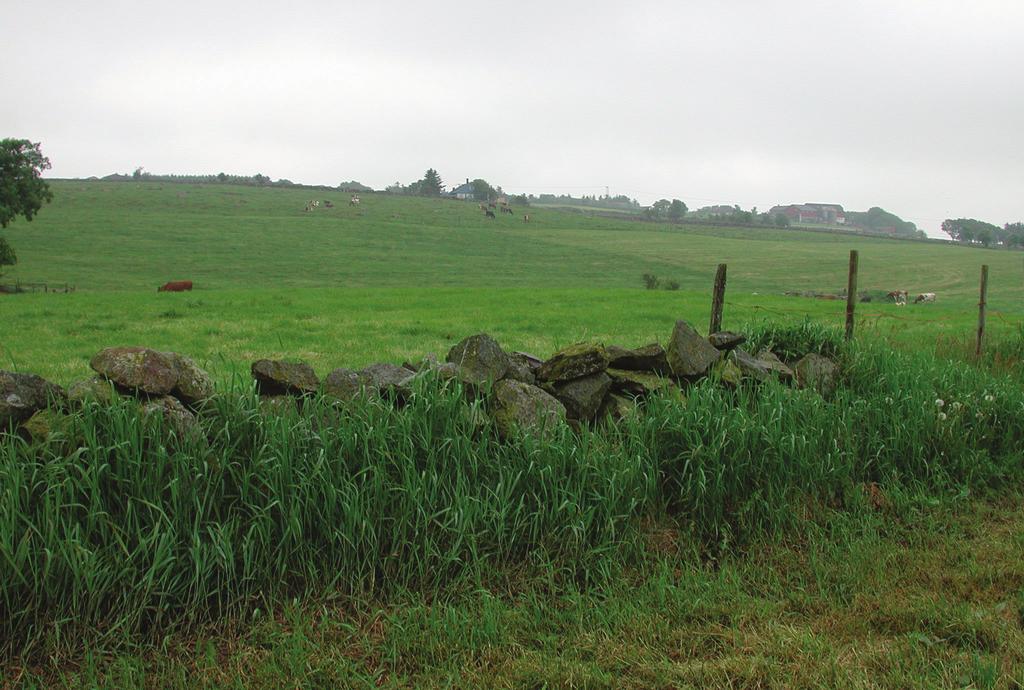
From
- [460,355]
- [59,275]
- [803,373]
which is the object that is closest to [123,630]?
[460,355]

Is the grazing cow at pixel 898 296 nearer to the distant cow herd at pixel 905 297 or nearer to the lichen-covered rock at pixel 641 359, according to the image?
the distant cow herd at pixel 905 297

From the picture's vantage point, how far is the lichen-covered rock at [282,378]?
5840 millimetres

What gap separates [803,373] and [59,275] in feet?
154

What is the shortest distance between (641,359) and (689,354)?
446mm

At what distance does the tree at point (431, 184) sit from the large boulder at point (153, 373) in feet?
452

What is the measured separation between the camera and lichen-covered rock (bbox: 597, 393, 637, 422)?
250 inches

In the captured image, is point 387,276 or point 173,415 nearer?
point 173,415

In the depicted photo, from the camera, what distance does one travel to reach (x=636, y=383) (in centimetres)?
680

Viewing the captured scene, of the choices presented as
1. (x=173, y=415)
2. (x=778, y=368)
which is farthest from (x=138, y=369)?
(x=778, y=368)

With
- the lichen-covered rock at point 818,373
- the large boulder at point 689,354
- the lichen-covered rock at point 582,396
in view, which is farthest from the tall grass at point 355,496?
the lichen-covered rock at point 818,373

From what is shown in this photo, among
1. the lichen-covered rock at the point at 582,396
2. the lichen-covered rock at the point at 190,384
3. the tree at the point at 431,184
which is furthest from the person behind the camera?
the tree at the point at 431,184

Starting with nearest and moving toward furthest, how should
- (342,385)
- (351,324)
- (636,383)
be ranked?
(342,385) < (636,383) < (351,324)

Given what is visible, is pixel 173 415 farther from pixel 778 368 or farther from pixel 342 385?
pixel 778 368

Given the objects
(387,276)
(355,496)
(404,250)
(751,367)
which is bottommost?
(387,276)
